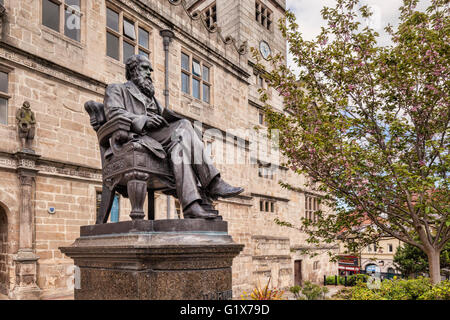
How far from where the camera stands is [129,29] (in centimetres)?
1202

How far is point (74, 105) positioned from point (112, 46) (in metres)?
2.51

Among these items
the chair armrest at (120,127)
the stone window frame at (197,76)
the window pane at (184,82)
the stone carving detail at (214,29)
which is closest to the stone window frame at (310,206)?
the stone carving detail at (214,29)

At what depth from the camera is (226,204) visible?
49.9 feet

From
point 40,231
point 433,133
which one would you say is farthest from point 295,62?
point 40,231

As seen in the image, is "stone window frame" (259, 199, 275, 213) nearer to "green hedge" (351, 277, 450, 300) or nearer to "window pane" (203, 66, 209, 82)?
"window pane" (203, 66, 209, 82)

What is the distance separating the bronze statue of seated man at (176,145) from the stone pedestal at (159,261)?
0.28 metres

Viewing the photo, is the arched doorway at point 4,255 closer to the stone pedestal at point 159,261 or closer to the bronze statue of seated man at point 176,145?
the stone pedestal at point 159,261

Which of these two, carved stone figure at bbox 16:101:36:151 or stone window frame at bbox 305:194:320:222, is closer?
carved stone figure at bbox 16:101:36:151

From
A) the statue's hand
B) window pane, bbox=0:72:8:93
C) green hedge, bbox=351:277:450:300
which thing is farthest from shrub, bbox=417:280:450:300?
window pane, bbox=0:72:8:93

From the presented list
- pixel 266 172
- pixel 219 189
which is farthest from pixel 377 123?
pixel 266 172

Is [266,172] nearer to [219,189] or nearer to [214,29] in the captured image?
[214,29]

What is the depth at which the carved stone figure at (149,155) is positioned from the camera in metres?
3.77

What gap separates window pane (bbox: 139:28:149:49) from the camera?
12430 millimetres

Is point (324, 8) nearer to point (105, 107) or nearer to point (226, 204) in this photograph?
point (105, 107)
